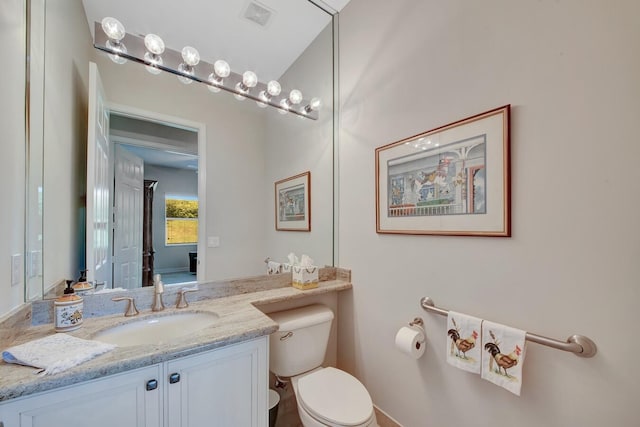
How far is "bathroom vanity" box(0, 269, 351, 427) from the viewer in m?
0.76

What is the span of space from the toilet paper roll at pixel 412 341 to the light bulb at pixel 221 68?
1.81 metres

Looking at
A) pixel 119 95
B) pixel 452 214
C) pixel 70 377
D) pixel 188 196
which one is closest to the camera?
pixel 70 377

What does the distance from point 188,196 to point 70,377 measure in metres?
0.93

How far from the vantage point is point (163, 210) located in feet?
4.65

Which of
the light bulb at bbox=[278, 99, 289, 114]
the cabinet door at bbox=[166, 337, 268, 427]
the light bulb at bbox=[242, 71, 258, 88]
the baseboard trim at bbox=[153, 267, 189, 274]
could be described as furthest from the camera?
the light bulb at bbox=[278, 99, 289, 114]

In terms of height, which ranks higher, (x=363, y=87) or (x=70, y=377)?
(x=363, y=87)

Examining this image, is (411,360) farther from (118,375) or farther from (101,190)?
(101,190)

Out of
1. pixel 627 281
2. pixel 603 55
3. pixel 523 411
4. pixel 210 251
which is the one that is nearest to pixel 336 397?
pixel 523 411

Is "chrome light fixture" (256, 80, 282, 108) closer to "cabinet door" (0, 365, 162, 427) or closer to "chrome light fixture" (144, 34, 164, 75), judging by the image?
"chrome light fixture" (144, 34, 164, 75)

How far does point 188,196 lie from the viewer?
1487mm

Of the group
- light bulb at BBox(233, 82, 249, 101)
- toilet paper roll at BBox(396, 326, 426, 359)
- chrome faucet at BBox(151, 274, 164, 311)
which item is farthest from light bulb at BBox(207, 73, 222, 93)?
toilet paper roll at BBox(396, 326, 426, 359)

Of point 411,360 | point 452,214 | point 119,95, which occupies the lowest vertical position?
point 411,360

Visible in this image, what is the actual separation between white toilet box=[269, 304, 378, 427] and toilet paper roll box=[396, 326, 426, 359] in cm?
31

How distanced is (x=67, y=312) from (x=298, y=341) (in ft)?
3.54
